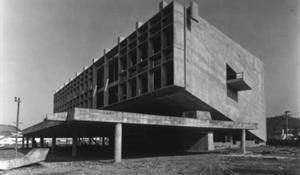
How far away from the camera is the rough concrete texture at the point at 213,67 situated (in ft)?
102

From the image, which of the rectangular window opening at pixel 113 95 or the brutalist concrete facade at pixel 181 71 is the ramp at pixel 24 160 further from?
the rectangular window opening at pixel 113 95

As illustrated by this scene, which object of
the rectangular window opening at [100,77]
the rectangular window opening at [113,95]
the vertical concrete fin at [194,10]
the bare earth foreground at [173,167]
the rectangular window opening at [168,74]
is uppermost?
the vertical concrete fin at [194,10]

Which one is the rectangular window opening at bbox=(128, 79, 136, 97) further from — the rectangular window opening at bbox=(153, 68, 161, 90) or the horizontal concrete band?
the horizontal concrete band

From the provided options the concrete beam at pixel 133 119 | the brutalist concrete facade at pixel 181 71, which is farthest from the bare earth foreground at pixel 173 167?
the brutalist concrete facade at pixel 181 71

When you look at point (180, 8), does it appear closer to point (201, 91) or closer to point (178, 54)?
point (178, 54)

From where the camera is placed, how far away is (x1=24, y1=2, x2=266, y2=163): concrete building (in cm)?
2956

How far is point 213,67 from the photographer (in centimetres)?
3681

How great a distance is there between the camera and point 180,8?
1238 inches

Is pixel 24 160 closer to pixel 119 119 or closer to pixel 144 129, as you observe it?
pixel 119 119

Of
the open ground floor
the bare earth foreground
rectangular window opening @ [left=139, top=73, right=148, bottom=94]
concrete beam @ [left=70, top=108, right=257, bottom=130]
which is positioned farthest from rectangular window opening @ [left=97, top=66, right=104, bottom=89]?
the bare earth foreground

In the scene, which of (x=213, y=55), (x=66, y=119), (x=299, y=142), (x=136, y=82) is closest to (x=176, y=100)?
(x=136, y=82)

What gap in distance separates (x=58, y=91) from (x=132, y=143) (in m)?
48.6

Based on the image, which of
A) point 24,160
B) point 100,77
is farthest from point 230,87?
point 24,160

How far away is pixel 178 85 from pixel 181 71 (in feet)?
6.57
